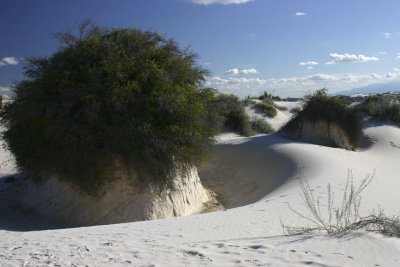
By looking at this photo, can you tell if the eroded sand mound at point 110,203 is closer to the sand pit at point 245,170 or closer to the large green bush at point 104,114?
the large green bush at point 104,114

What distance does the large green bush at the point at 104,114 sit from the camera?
11.6 metres

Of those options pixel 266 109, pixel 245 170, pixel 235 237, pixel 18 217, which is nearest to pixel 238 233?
pixel 235 237

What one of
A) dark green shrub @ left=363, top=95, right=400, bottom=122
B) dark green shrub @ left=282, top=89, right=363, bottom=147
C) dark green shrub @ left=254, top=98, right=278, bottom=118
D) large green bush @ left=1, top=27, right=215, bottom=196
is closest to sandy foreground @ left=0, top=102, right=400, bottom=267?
large green bush @ left=1, top=27, right=215, bottom=196

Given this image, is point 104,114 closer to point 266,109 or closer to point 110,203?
point 110,203

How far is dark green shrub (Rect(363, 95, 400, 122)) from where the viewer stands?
2747cm

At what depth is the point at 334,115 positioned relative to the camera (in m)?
22.6

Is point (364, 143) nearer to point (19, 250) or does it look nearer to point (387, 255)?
point (387, 255)

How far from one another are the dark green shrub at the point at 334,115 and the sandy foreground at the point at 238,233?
4406 mm

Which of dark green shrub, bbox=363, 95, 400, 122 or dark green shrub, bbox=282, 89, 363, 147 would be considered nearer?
dark green shrub, bbox=282, 89, 363, 147

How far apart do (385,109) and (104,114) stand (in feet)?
69.3

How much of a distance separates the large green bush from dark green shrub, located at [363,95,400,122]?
59.7 feet

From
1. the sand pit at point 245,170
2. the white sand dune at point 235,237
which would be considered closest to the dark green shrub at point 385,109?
the sand pit at point 245,170

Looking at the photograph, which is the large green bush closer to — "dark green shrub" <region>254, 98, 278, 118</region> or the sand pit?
the sand pit

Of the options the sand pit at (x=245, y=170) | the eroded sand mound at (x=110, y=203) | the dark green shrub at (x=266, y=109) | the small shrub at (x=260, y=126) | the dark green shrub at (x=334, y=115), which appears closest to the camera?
the eroded sand mound at (x=110, y=203)
